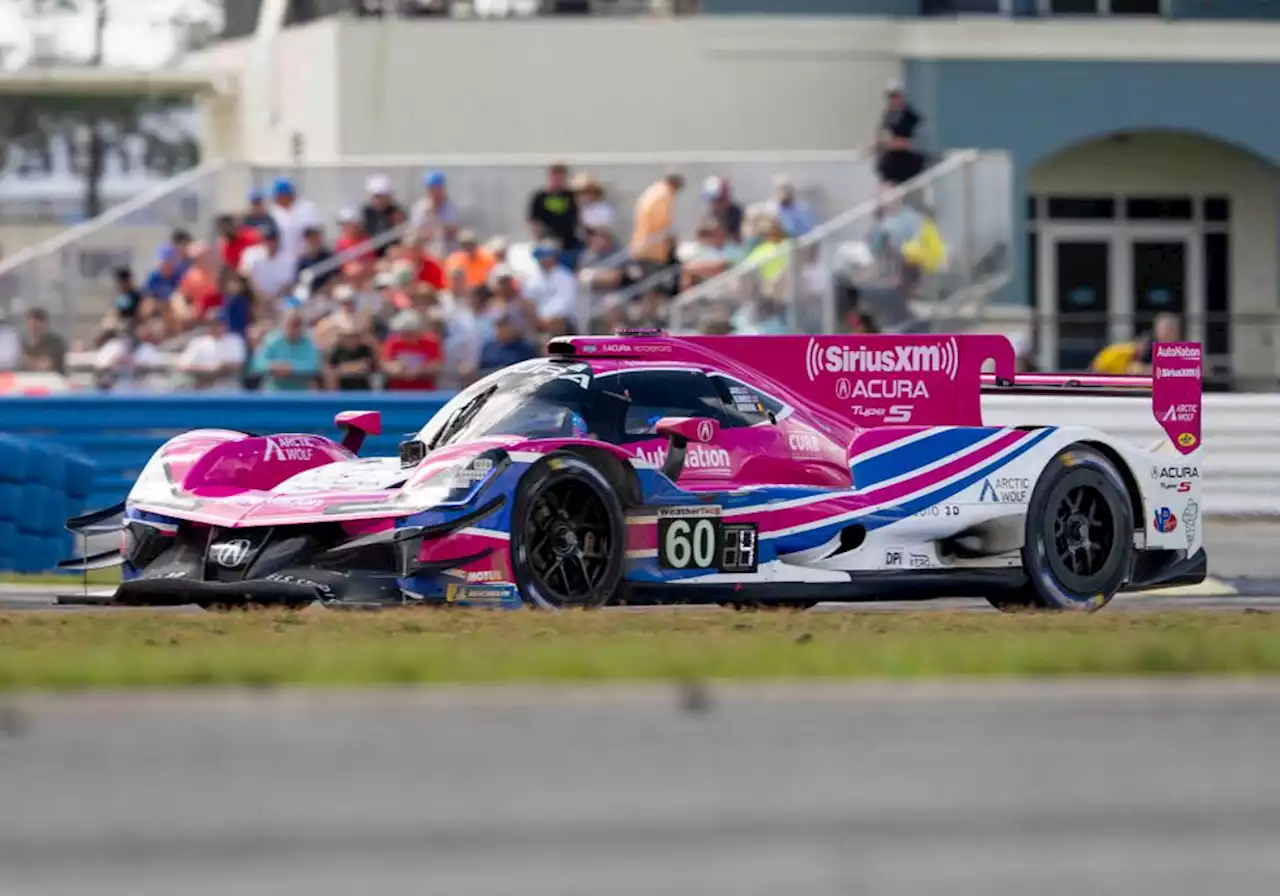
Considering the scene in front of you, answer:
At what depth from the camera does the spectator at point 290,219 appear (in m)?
21.1

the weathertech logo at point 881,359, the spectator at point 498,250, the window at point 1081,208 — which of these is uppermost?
the window at point 1081,208

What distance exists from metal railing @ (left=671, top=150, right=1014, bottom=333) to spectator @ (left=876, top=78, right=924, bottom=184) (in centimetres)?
17

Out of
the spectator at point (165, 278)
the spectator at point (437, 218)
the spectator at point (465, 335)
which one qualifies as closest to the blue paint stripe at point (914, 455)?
the spectator at point (465, 335)

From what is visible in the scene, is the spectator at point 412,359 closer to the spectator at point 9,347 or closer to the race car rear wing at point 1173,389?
the spectator at point 9,347

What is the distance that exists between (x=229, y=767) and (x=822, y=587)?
5.33m

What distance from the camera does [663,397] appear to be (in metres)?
11.5

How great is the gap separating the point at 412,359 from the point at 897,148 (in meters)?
5.23

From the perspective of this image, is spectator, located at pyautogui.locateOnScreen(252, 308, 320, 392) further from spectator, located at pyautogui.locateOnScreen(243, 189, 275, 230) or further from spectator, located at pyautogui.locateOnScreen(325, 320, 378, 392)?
spectator, located at pyautogui.locateOnScreen(243, 189, 275, 230)

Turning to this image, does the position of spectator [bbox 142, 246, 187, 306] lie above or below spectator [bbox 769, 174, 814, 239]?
below

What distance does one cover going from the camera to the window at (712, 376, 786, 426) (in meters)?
11.6

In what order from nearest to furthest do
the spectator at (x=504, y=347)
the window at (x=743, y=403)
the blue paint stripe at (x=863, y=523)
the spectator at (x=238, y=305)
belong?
the blue paint stripe at (x=863, y=523) < the window at (x=743, y=403) < the spectator at (x=504, y=347) < the spectator at (x=238, y=305)

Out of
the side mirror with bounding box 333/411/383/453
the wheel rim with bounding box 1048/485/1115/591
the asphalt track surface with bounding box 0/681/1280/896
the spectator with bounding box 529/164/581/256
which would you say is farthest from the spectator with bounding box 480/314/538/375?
the asphalt track surface with bounding box 0/681/1280/896

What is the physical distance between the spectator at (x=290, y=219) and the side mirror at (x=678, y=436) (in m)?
10.2

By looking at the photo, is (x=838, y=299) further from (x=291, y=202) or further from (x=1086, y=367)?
(x=291, y=202)
